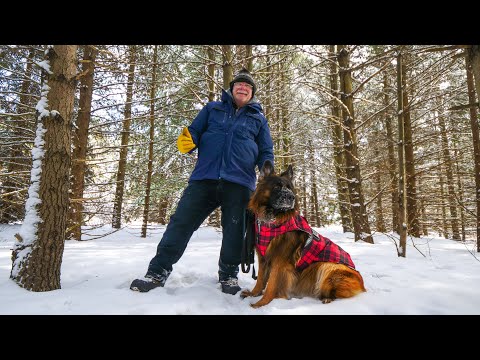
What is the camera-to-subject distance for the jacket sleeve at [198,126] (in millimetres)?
3592

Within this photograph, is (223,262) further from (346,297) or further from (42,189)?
(42,189)

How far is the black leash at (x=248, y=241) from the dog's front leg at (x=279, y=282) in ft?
1.21

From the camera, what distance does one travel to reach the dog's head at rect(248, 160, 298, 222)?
9.94 feet

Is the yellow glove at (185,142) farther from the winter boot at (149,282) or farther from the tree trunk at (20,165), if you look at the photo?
the tree trunk at (20,165)

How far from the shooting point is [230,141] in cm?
347

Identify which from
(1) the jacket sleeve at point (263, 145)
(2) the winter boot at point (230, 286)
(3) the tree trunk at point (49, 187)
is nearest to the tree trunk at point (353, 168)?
(1) the jacket sleeve at point (263, 145)

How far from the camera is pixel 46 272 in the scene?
2.94 meters

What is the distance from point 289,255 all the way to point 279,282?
0.31 meters

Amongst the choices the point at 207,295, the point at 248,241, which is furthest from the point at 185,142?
the point at 207,295

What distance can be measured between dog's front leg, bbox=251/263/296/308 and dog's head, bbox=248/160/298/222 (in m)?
0.53

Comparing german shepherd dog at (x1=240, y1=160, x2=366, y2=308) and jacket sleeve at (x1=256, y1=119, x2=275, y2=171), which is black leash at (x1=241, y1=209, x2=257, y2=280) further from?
jacket sleeve at (x1=256, y1=119, x2=275, y2=171)

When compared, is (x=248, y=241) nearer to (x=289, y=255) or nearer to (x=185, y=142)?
(x=289, y=255)

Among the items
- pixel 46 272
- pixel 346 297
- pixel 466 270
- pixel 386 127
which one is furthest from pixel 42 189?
pixel 386 127
